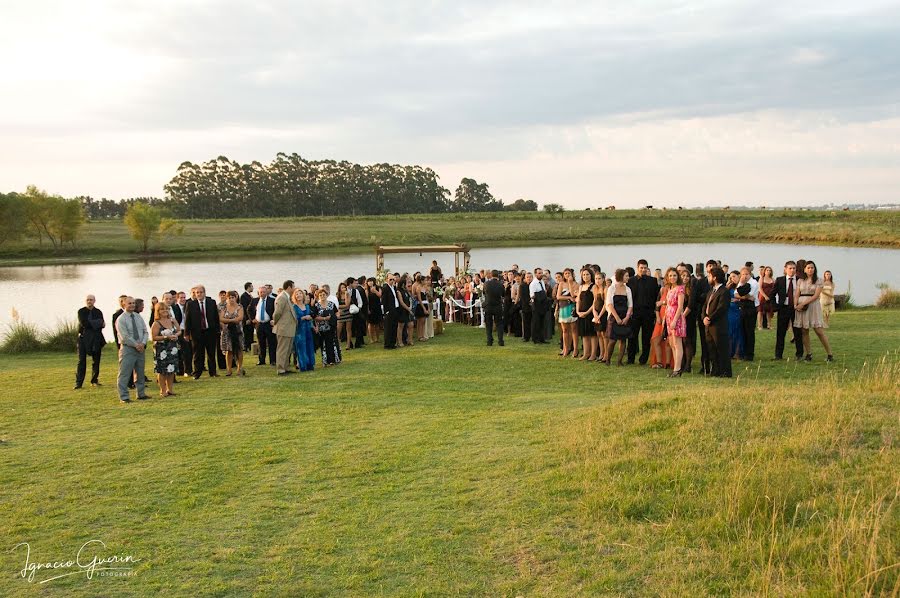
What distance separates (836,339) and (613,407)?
361 inches

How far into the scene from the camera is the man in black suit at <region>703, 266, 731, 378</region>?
11.4m

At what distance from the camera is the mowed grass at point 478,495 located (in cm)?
480

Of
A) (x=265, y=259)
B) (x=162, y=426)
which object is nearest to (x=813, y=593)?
(x=162, y=426)

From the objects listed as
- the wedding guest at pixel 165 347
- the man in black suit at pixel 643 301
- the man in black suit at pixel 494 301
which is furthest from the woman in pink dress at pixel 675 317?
the wedding guest at pixel 165 347

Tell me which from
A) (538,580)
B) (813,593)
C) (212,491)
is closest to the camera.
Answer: (813,593)

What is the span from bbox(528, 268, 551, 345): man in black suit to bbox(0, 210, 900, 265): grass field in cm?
5541

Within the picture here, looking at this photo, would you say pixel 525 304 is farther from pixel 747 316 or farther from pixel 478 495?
pixel 478 495

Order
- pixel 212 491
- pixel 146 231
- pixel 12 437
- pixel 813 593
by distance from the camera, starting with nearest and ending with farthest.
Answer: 1. pixel 813 593
2. pixel 212 491
3. pixel 12 437
4. pixel 146 231

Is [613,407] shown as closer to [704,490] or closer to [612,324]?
[704,490]

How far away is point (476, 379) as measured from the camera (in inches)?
496

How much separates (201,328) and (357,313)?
15.6ft

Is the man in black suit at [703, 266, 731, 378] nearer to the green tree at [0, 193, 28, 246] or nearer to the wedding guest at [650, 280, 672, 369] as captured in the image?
the wedding guest at [650, 280, 672, 369]

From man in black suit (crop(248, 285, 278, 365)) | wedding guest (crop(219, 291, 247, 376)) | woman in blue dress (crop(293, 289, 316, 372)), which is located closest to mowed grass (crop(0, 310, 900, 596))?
wedding guest (crop(219, 291, 247, 376))

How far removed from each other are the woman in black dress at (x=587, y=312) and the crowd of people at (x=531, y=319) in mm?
22
